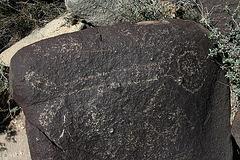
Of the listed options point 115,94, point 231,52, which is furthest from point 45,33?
point 231,52

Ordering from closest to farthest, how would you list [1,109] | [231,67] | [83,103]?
[83,103], [231,67], [1,109]

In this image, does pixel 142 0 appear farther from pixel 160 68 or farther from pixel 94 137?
pixel 94 137

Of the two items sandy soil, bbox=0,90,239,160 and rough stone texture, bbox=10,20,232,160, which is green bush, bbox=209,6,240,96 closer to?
rough stone texture, bbox=10,20,232,160

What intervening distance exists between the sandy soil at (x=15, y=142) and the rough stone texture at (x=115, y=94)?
4.01ft

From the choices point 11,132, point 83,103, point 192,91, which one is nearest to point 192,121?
point 192,91

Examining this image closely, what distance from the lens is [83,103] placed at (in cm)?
163

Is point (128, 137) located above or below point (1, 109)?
above

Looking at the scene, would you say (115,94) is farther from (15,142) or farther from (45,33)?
(15,142)

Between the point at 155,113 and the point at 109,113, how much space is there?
0.32 metres

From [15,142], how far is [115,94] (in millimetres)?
1810

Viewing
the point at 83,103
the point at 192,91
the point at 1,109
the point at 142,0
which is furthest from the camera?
the point at 1,109

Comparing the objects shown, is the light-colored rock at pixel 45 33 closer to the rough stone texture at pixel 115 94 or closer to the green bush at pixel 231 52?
the rough stone texture at pixel 115 94

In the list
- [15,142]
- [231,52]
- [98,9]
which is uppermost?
[98,9]

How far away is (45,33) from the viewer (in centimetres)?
289
